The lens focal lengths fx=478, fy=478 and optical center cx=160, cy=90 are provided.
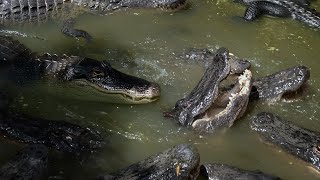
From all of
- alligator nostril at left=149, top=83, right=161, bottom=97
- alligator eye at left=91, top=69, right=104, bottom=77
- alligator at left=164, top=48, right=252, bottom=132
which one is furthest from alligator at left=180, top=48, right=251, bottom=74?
alligator eye at left=91, top=69, right=104, bottom=77

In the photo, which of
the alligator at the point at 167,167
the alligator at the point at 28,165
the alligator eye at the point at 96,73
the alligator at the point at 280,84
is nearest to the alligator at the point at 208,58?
the alligator at the point at 280,84

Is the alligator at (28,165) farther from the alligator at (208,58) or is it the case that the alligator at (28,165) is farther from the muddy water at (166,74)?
the alligator at (208,58)

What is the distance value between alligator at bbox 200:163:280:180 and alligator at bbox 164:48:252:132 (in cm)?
72

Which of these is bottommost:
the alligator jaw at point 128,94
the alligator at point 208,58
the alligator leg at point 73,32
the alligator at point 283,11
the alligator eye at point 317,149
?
the alligator jaw at point 128,94

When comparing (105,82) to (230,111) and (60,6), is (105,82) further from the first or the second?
(60,6)

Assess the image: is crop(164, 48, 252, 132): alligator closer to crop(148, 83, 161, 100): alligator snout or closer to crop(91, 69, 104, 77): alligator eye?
crop(148, 83, 161, 100): alligator snout

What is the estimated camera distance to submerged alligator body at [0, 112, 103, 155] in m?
5.14

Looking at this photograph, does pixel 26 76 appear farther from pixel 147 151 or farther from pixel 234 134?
pixel 234 134

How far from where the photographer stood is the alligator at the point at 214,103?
563cm

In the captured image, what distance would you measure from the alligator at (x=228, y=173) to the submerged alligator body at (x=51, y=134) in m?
1.23

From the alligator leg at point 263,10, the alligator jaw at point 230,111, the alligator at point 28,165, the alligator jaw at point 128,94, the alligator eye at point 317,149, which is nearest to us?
the alligator at point 28,165

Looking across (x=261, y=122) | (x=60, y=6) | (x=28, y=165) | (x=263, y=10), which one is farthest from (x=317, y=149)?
(x=60, y=6)

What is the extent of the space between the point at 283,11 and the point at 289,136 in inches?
155

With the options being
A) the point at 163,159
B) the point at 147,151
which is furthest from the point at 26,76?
the point at 163,159
